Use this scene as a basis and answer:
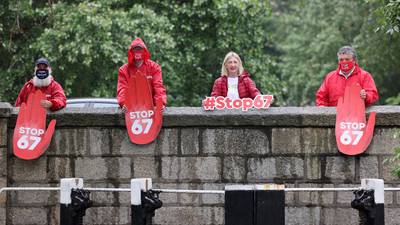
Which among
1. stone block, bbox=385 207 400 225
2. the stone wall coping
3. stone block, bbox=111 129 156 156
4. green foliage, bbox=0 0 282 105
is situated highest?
green foliage, bbox=0 0 282 105

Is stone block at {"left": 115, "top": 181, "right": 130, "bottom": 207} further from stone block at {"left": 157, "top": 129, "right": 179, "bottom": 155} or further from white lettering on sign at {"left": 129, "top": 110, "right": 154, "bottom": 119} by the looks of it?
white lettering on sign at {"left": 129, "top": 110, "right": 154, "bottom": 119}

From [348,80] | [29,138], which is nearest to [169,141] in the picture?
[29,138]

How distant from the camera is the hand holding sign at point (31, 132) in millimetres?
10797

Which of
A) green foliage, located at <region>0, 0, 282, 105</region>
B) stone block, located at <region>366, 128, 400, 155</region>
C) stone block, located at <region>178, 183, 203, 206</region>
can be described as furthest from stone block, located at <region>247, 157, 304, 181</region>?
green foliage, located at <region>0, 0, 282, 105</region>

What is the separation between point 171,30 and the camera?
21.0 m

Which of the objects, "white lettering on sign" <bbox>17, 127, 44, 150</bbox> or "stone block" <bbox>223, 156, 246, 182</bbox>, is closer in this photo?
"stone block" <bbox>223, 156, 246, 182</bbox>

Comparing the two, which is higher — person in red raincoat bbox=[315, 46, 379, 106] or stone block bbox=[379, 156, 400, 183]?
person in red raincoat bbox=[315, 46, 379, 106]

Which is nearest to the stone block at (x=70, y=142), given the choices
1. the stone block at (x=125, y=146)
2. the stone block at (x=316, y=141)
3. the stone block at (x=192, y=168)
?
the stone block at (x=125, y=146)

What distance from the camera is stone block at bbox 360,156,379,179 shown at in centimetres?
1052

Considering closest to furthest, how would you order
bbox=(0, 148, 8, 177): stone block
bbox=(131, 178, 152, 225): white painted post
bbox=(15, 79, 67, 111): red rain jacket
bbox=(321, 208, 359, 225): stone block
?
bbox=(131, 178, 152, 225): white painted post, bbox=(321, 208, 359, 225): stone block, bbox=(0, 148, 8, 177): stone block, bbox=(15, 79, 67, 111): red rain jacket

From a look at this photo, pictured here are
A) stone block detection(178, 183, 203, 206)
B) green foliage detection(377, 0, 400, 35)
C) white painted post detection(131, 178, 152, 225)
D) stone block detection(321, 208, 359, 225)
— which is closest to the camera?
white painted post detection(131, 178, 152, 225)

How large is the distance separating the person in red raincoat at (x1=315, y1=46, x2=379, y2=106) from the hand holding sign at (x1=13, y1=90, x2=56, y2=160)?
10.8 ft

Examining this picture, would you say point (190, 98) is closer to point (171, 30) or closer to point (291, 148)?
point (171, 30)

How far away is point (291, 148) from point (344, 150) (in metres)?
0.60
